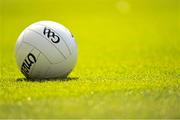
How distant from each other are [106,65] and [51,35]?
418 cm

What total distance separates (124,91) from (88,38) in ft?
43.7

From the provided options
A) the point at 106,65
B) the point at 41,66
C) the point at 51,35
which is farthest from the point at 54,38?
the point at 106,65

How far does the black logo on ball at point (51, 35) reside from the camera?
11477mm

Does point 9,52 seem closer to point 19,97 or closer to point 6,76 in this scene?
point 6,76

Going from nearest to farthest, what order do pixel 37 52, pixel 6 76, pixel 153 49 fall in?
pixel 37 52 < pixel 6 76 < pixel 153 49

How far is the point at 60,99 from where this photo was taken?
9.89 metres

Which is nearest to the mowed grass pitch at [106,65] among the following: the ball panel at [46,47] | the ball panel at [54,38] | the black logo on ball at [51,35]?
the ball panel at [46,47]

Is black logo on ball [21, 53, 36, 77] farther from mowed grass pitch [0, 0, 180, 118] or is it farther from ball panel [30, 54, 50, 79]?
mowed grass pitch [0, 0, 180, 118]

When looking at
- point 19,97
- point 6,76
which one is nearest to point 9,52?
point 6,76

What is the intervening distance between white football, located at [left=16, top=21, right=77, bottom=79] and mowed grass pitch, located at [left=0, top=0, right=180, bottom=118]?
29 centimetres

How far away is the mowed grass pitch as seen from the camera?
925cm

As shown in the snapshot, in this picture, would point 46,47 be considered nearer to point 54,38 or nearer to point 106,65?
point 54,38

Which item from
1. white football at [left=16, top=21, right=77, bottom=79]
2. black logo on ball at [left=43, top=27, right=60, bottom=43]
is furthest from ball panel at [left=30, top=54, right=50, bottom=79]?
black logo on ball at [left=43, top=27, right=60, bottom=43]

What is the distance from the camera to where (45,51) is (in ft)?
37.5
